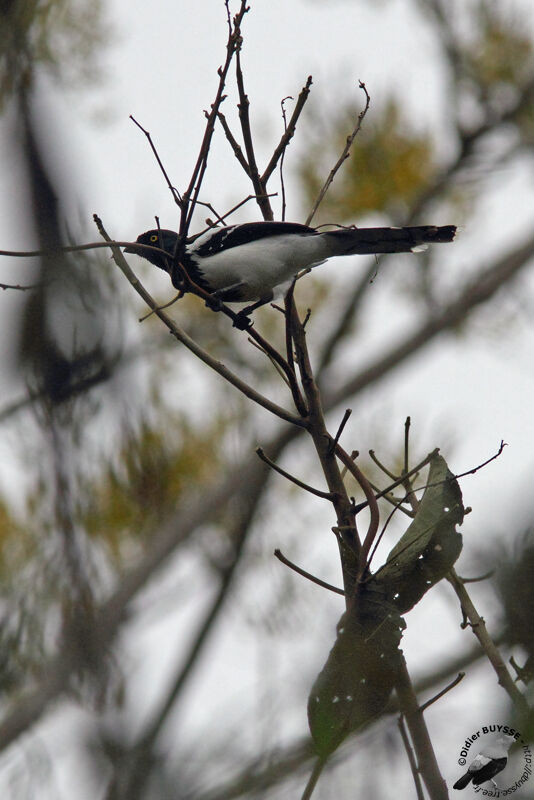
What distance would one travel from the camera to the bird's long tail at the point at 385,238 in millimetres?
2439

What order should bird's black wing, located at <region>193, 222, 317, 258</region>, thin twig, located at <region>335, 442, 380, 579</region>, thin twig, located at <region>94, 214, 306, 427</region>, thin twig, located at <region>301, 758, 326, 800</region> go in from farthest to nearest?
bird's black wing, located at <region>193, 222, 317, 258</region>
thin twig, located at <region>94, 214, 306, 427</region>
thin twig, located at <region>335, 442, 380, 579</region>
thin twig, located at <region>301, 758, 326, 800</region>

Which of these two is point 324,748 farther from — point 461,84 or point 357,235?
point 461,84

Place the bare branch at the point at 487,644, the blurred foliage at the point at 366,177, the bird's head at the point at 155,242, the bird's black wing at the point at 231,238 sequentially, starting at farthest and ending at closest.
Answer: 1. the blurred foliage at the point at 366,177
2. the bird's black wing at the point at 231,238
3. the bird's head at the point at 155,242
4. the bare branch at the point at 487,644

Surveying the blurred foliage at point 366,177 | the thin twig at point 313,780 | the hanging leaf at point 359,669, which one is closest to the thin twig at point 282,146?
the hanging leaf at point 359,669

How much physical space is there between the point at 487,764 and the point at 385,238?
1.60 meters

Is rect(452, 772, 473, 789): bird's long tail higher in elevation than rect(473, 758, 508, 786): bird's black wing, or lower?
higher

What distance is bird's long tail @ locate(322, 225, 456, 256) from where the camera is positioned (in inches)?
96.0

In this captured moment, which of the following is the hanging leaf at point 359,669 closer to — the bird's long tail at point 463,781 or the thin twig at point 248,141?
the bird's long tail at point 463,781

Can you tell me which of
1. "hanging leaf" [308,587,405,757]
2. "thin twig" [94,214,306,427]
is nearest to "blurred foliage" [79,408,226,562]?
"thin twig" [94,214,306,427]

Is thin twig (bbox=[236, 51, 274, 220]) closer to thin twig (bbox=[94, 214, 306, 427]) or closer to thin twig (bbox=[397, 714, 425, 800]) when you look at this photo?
thin twig (bbox=[94, 214, 306, 427])

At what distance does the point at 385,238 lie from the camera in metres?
2.59

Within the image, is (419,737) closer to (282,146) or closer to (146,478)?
(146,478)

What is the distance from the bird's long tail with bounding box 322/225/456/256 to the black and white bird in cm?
143

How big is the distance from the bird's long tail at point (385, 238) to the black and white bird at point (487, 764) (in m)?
1.43
